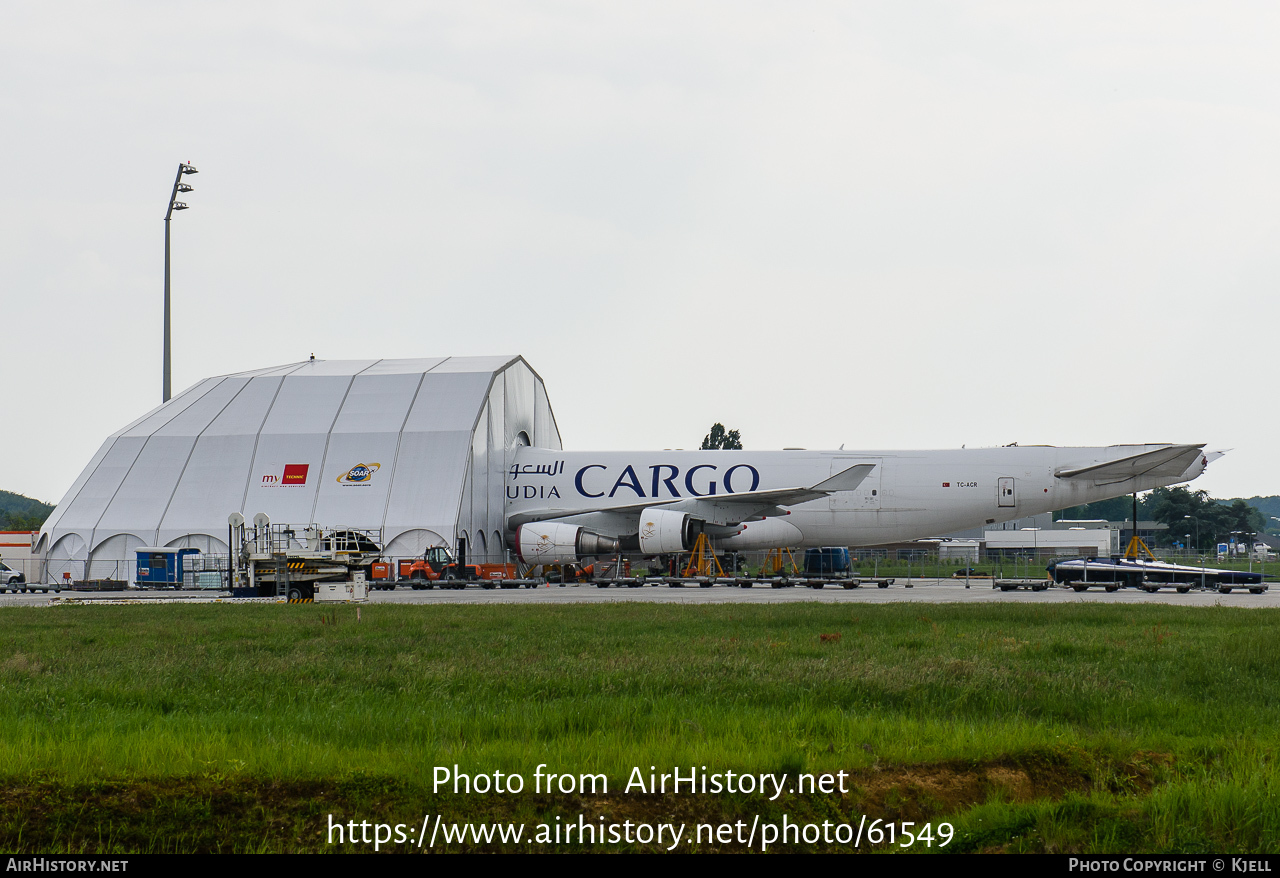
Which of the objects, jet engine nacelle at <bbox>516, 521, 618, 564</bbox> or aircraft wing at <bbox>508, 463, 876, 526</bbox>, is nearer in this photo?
aircraft wing at <bbox>508, 463, 876, 526</bbox>

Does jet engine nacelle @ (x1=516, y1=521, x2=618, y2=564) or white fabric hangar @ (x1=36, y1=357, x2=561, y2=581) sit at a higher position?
white fabric hangar @ (x1=36, y1=357, x2=561, y2=581)

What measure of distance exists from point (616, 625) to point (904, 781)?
34.2 feet

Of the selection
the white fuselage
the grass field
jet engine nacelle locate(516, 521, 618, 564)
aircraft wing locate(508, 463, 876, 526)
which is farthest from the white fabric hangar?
the grass field

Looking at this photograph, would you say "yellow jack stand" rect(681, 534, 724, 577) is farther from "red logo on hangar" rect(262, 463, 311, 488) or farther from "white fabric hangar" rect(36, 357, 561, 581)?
"red logo on hangar" rect(262, 463, 311, 488)

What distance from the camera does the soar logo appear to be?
40031mm

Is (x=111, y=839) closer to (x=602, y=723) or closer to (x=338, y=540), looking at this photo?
(x=602, y=723)

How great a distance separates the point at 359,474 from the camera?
4019 centimetres

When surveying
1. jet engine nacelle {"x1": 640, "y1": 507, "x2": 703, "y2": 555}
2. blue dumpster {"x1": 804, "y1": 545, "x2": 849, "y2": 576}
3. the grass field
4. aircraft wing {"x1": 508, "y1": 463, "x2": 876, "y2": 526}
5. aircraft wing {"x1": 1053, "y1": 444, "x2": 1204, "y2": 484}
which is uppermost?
aircraft wing {"x1": 1053, "y1": 444, "x2": 1204, "y2": 484}

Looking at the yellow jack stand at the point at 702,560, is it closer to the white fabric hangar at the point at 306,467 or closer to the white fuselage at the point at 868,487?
the white fuselage at the point at 868,487

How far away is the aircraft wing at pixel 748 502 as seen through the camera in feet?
119

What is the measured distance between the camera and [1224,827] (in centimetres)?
483

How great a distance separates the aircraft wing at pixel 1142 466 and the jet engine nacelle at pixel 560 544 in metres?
17.8

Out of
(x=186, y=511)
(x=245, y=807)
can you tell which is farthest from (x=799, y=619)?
(x=186, y=511)

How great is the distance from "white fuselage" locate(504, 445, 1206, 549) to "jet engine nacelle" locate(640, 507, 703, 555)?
6.09 ft
